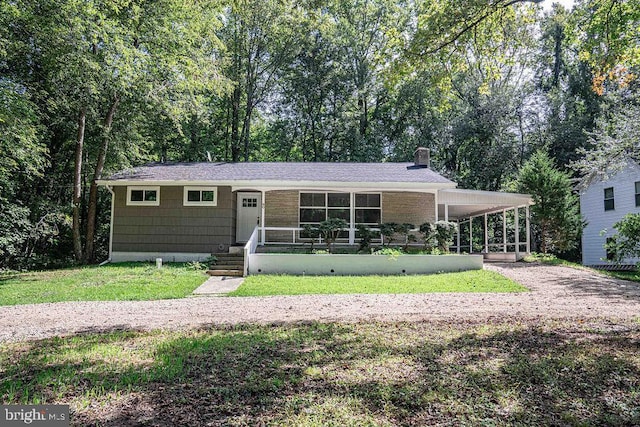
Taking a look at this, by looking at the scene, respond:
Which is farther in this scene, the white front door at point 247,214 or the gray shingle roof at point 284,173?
the white front door at point 247,214

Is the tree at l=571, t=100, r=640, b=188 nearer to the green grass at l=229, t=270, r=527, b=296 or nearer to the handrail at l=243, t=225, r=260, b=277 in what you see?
the green grass at l=229, t=270, r=527, b=296

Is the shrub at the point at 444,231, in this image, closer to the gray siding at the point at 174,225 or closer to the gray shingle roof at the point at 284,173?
the gray shingle roof at the point at 284,173

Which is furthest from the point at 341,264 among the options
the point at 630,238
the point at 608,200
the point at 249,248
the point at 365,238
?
the point at 608,200

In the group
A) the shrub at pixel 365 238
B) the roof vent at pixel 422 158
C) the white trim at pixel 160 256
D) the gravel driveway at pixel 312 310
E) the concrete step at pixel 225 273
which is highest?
the roof vent at pixel 422 158

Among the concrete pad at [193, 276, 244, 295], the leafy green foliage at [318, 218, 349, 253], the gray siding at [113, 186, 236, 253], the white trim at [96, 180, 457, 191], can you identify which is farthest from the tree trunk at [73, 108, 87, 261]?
the leafy green foliage at [318, 218, 349, 253]

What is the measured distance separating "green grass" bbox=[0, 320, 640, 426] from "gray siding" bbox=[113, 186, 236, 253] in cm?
1001

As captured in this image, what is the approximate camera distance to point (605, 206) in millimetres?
19656

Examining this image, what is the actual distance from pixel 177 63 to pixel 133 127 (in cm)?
474

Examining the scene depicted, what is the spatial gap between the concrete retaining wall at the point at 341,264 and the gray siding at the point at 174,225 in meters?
3.17

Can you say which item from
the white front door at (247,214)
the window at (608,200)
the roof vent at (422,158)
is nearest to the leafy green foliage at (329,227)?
the white front door at (247,214)

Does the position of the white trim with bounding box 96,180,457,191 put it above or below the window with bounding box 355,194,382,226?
above

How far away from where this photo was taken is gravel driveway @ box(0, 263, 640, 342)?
6051mm

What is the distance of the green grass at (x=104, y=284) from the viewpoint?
8.80 metres

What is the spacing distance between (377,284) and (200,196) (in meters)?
8.27
